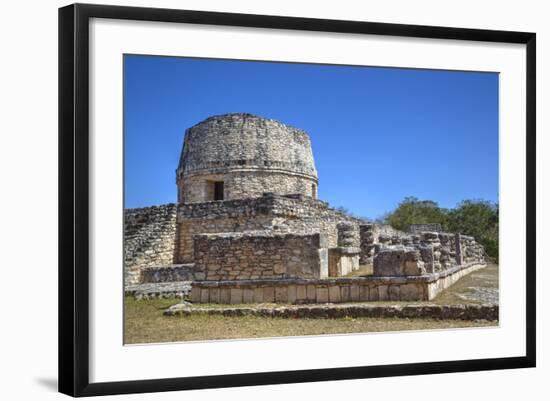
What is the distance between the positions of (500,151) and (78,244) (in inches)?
219

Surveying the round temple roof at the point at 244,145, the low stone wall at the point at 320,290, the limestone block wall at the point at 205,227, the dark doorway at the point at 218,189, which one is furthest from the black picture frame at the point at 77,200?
the dark doorway at the point at 218,189

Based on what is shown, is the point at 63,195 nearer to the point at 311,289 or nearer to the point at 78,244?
the point at 78,244

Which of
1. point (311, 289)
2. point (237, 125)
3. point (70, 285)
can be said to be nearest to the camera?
point (70, 285)

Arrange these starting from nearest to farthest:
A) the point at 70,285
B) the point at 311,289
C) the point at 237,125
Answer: the point at 70,285 < the point at 311,289 < the point at 237,125

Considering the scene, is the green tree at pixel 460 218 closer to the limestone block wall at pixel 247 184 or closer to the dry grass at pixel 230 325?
the dry grass at pixel 230 325

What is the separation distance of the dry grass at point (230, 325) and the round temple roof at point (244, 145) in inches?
335

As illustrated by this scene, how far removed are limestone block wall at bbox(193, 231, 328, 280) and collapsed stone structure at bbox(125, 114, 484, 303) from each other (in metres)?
0.02

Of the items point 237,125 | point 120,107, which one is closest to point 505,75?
point 120,107

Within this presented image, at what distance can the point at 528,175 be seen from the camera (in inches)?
356

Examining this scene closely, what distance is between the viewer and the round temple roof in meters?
17.5

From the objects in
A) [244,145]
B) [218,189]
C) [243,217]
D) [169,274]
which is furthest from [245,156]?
[169,274]

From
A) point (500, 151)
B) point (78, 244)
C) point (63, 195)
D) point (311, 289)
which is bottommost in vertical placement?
point (311, 289)

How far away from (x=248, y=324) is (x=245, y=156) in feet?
30.3

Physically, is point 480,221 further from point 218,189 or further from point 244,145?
point 218,189
